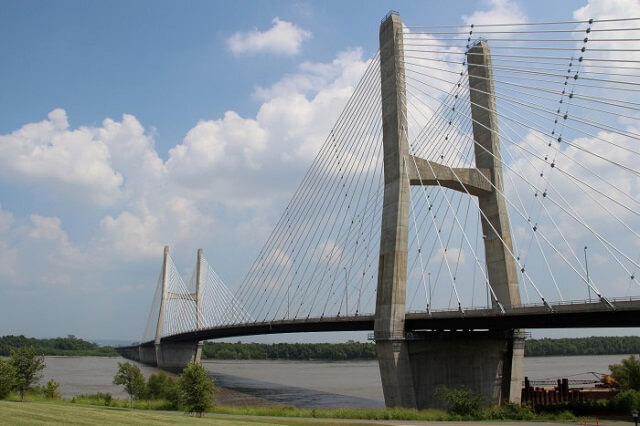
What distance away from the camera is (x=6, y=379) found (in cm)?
3244

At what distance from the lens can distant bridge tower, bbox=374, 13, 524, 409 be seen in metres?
32.9

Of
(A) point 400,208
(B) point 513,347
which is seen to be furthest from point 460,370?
(A) point 400,208

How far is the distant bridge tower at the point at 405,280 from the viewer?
3294 centimetres

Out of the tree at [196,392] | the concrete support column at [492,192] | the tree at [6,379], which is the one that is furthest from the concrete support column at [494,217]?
the tree at [6,379]

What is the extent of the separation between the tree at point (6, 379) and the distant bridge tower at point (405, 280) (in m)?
21.4

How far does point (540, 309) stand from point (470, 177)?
432 inches

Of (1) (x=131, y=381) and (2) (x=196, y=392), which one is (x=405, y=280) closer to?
(2) (x=196, y=392)

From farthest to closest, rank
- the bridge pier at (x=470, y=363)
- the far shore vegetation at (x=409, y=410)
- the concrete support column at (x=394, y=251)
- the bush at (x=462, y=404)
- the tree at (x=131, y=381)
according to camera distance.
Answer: the tree at (x=131, y=381) → the bridge pier at (x=470, y=363) → the concrete support column at (x=394, y=251) → the bush at (x=462, y=404) → the far shore vegetation at (x=409, y=410)

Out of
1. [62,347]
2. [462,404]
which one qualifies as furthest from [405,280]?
[62,347]

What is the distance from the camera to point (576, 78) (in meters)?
24.6

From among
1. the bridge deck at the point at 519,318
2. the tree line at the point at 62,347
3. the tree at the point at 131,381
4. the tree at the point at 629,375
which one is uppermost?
the bridge deck at the point at 519,318

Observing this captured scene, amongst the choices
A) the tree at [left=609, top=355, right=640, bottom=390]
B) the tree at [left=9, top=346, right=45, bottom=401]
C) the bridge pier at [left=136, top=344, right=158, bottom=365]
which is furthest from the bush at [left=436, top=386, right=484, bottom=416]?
the bridge pier at [left=136, top=344, right=158, bottom=365]

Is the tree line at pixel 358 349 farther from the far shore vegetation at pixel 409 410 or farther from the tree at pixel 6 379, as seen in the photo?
the tree at pixel 6 379

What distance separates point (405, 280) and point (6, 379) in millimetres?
23634
